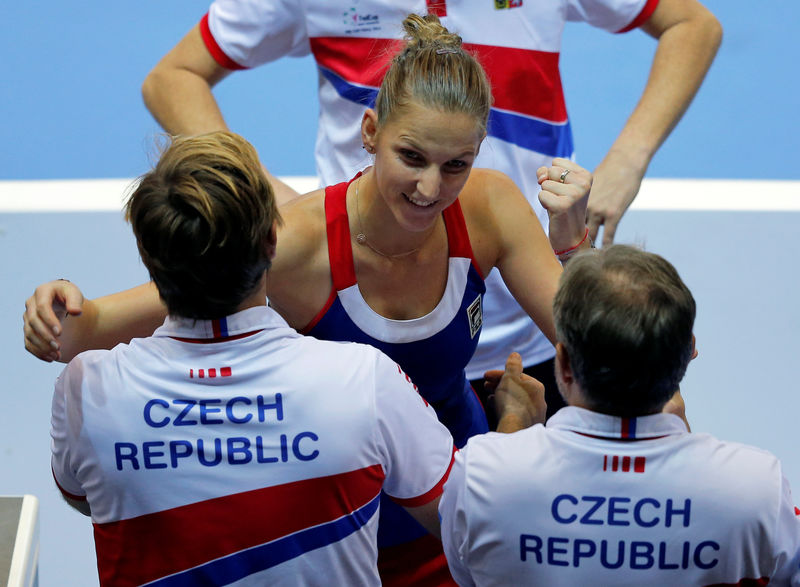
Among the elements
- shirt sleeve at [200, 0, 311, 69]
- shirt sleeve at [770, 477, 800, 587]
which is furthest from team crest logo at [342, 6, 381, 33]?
shirt sleeve at [770, 477, 800, 587]

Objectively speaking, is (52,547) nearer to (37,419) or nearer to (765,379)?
(37,419)

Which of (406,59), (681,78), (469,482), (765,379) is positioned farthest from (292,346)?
(765,379)

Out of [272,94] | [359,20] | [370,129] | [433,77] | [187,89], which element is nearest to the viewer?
[433,77]

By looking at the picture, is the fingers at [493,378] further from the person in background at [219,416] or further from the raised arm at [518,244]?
the person in background at [219,416]

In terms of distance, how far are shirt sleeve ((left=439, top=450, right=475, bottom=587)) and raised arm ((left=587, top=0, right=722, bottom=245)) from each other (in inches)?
36.6

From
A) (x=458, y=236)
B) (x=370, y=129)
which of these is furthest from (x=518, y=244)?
(x=370, y=129)

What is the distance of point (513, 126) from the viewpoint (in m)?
2.21

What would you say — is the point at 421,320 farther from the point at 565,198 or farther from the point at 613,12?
the point at 613,12

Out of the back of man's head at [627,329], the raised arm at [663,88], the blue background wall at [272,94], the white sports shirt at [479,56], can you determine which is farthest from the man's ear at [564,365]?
the blue background wall at [272,94]

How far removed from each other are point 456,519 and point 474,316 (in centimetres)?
60

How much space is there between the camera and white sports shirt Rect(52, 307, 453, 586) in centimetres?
121

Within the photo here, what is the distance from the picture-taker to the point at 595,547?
44.7 inches

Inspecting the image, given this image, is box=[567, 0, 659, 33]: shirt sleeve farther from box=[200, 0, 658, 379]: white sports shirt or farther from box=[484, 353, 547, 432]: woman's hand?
box=[484, 353, 547, 432]: woman's hand

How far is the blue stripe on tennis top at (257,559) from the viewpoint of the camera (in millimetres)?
1229
